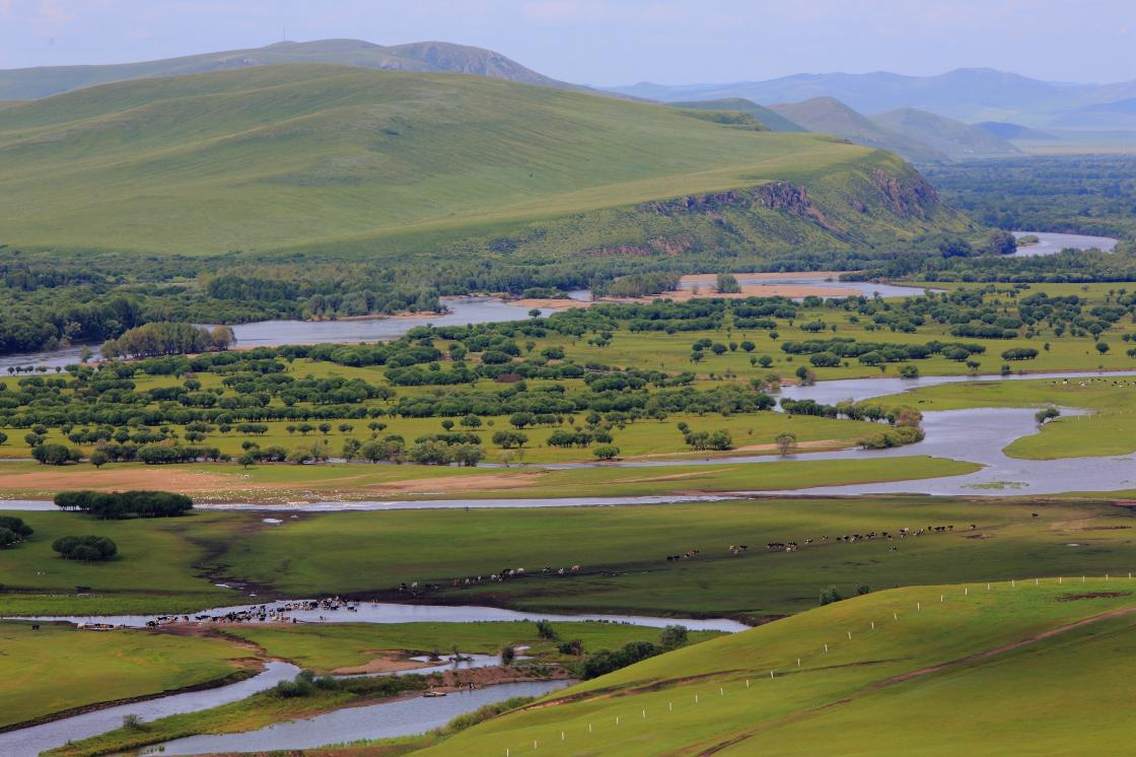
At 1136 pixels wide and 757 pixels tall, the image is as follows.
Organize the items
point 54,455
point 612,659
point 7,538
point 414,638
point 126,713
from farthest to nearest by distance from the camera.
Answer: point 54,455
point 7,538
point 414,638
point 612,659
point 126,713

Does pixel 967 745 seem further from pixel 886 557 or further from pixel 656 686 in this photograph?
pixel 886 557

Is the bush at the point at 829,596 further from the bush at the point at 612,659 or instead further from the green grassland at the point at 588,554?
the bush at the point at 612,659

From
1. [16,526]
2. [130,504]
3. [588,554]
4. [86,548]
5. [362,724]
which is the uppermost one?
[16,526]

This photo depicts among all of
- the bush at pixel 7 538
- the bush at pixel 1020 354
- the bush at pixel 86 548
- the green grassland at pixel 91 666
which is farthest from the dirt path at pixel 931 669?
the bush at pixel 1020 354

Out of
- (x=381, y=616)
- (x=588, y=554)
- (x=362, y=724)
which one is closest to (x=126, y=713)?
(x=362, y=724)

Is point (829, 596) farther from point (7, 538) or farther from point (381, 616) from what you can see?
point (7, 538)

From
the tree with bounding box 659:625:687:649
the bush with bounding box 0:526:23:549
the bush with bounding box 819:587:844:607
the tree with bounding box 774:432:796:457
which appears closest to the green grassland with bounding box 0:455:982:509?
the tree with bounding box 774:432:796:457

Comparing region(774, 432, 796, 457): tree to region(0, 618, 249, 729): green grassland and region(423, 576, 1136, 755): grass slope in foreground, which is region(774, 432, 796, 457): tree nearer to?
region(423, 576, 1136, 755): grass slope in foreground
